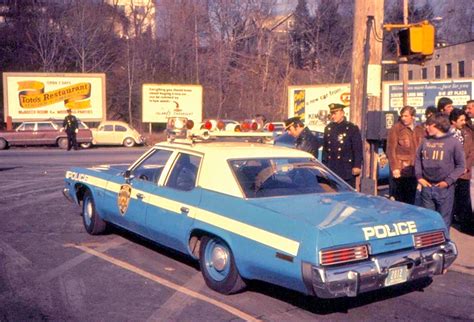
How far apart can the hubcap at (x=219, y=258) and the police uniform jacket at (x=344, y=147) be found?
314 cm

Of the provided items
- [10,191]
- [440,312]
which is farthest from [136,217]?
[10,191]

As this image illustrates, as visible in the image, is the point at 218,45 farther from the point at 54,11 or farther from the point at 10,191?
the point at 10,191

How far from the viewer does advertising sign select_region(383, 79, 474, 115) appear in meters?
24.3

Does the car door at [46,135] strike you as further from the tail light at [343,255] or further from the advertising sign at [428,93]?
the tail light at [343,255]

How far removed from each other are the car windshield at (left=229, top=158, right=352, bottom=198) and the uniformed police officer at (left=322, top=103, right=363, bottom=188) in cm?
184

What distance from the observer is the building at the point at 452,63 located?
44.4 metres

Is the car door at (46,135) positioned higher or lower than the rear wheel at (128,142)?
higher

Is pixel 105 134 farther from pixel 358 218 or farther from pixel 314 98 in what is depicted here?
pixel 358 218

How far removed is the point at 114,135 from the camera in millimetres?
33938

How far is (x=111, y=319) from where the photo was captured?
536 centimetres

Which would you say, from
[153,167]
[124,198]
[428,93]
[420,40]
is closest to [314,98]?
[428,93]

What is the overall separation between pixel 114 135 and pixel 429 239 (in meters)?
29.4

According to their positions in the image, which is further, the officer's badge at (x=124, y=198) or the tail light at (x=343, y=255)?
the officer's badge at (x=124, y=198)

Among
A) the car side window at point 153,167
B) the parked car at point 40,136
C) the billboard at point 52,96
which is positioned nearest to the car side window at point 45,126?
the parked car at point 40,136
